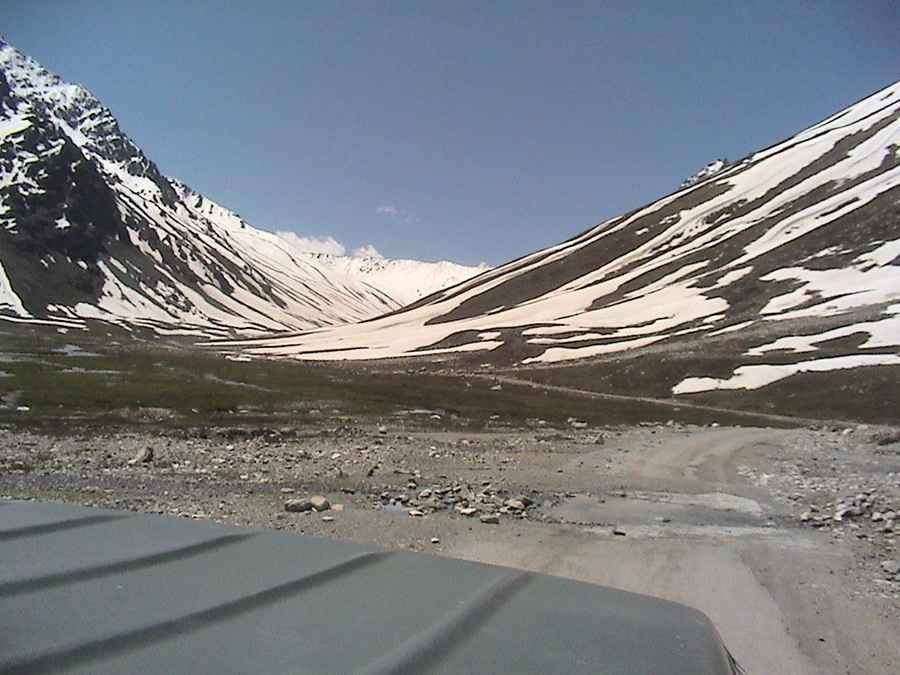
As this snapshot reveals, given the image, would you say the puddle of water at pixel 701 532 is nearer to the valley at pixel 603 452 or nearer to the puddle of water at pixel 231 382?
the valley at pixel 603 452

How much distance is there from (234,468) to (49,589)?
69.8 ft

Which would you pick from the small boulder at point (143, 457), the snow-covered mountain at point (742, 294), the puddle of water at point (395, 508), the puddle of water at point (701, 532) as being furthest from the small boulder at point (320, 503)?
the snow-covered mountain at point (742, 294)

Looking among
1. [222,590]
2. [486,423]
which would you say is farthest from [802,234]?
[222,590]

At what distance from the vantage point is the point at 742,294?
371ft

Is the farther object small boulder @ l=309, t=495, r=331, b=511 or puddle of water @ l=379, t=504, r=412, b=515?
puddle of water @ l=379, t=504, r=412, b=515

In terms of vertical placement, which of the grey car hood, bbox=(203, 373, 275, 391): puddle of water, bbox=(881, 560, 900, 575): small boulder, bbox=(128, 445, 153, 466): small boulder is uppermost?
bbox=(203, 373, 275, 391): puddle of water

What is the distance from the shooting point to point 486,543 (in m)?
15.8

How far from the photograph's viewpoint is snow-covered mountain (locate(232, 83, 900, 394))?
3177 inches

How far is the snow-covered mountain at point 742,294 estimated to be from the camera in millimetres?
80688

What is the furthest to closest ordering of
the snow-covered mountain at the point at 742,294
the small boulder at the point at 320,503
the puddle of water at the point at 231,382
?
the snow-covered mountain at the point at 742,294 < the puddle of water at the point at 231,382 < the small boulder at the point at 320,503

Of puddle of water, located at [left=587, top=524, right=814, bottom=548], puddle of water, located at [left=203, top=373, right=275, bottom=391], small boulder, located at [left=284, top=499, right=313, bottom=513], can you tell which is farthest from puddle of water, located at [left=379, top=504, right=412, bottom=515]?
puddle of water, located at [left=203, top=373, right=275, bottom=391]

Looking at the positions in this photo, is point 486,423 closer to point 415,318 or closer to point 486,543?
point 486,543

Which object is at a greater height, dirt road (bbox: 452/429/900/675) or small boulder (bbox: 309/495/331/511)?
small boulder (bbox: 309/495/331/511)

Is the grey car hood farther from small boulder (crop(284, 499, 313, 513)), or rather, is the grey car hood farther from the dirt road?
small boulder (crop(284, 499, 313, 513))
